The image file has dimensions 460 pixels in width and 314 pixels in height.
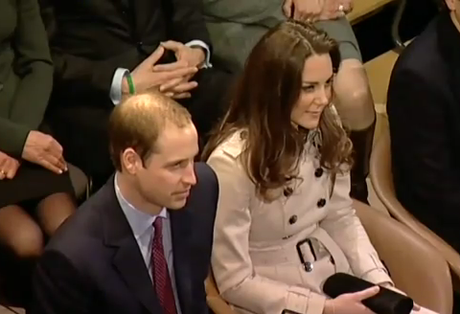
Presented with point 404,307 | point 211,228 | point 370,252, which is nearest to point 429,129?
point 370,252

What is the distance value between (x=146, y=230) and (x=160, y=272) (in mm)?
97

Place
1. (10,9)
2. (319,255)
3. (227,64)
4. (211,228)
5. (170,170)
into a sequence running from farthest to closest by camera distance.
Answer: (227,64) < (10,9) < (319,255) < (211,228) < (170,170)

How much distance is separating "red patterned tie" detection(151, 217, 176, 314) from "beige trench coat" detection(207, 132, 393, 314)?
0.24 meters

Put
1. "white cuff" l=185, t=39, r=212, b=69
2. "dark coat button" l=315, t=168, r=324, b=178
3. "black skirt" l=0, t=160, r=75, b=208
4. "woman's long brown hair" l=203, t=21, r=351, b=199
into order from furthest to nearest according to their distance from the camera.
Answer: "white cuff" l=185, t=39, r=212, b=69, "black skirt" l=0, t=160, r=75, b=208, "dark coat button" l=315, t=168, r=324, b=178, "woman's long brown hair" l=203, t=21, r=351, b=199

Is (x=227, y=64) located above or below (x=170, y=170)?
below

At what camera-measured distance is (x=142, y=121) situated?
6.10 feet

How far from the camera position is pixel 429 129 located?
255cm

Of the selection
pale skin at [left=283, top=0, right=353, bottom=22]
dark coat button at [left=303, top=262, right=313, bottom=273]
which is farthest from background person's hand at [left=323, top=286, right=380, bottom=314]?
pale skin at [left=283, top=0, right=353, bottom=22]

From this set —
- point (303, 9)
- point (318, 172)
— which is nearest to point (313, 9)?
point (303, 9)

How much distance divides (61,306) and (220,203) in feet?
1.58

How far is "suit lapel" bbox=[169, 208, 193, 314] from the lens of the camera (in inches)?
81.0

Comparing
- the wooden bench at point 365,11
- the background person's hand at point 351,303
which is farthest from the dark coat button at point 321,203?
the wooden bench at point 365,11

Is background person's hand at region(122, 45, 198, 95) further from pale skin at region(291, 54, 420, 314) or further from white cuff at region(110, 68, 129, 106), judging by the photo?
pale skin at region(291, 54, 420, 314)

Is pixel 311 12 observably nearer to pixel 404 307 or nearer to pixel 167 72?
pixel 167 72
